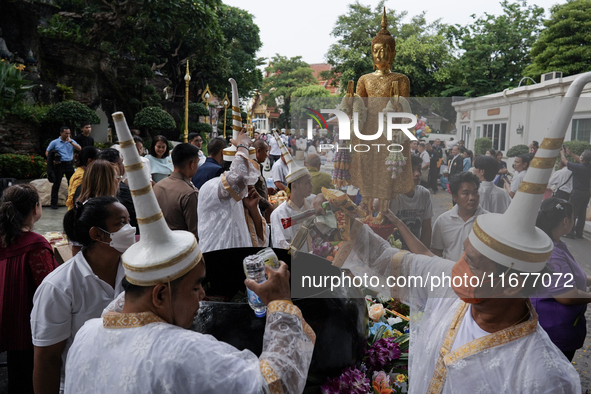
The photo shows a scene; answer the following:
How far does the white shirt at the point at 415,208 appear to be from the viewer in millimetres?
1864

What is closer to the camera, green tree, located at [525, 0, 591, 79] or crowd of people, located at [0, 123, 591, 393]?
crowd of people, located at [0, 123, 591, 393]

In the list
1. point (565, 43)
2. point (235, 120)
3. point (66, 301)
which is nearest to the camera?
point (66, 301)

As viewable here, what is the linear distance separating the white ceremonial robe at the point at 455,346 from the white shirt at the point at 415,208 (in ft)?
0.43

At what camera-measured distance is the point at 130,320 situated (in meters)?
1.41

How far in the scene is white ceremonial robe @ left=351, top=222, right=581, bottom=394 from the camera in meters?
1.38

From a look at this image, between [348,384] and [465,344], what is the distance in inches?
25.9

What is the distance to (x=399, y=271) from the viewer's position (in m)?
1.88

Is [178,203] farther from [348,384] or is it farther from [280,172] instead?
[280,172]

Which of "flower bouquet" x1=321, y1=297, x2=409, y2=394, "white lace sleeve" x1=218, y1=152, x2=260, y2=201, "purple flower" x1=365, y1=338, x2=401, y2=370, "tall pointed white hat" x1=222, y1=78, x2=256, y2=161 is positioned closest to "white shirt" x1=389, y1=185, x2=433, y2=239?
"flower bouquet" x1=321, y1=297, x2=409, y2=394

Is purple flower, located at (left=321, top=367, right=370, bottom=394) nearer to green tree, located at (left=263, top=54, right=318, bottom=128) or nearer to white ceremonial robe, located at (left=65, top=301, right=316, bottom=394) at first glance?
white ceremonial robe, located at (left=65, top=301, right=316, bottom=394)

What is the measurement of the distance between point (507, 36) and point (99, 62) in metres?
18.7

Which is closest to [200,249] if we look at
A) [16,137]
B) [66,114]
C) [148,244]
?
[148,244]

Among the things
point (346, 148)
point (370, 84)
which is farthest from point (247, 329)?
point (370, 84)

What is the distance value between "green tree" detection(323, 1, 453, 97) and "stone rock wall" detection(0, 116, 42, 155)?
11.8 m
